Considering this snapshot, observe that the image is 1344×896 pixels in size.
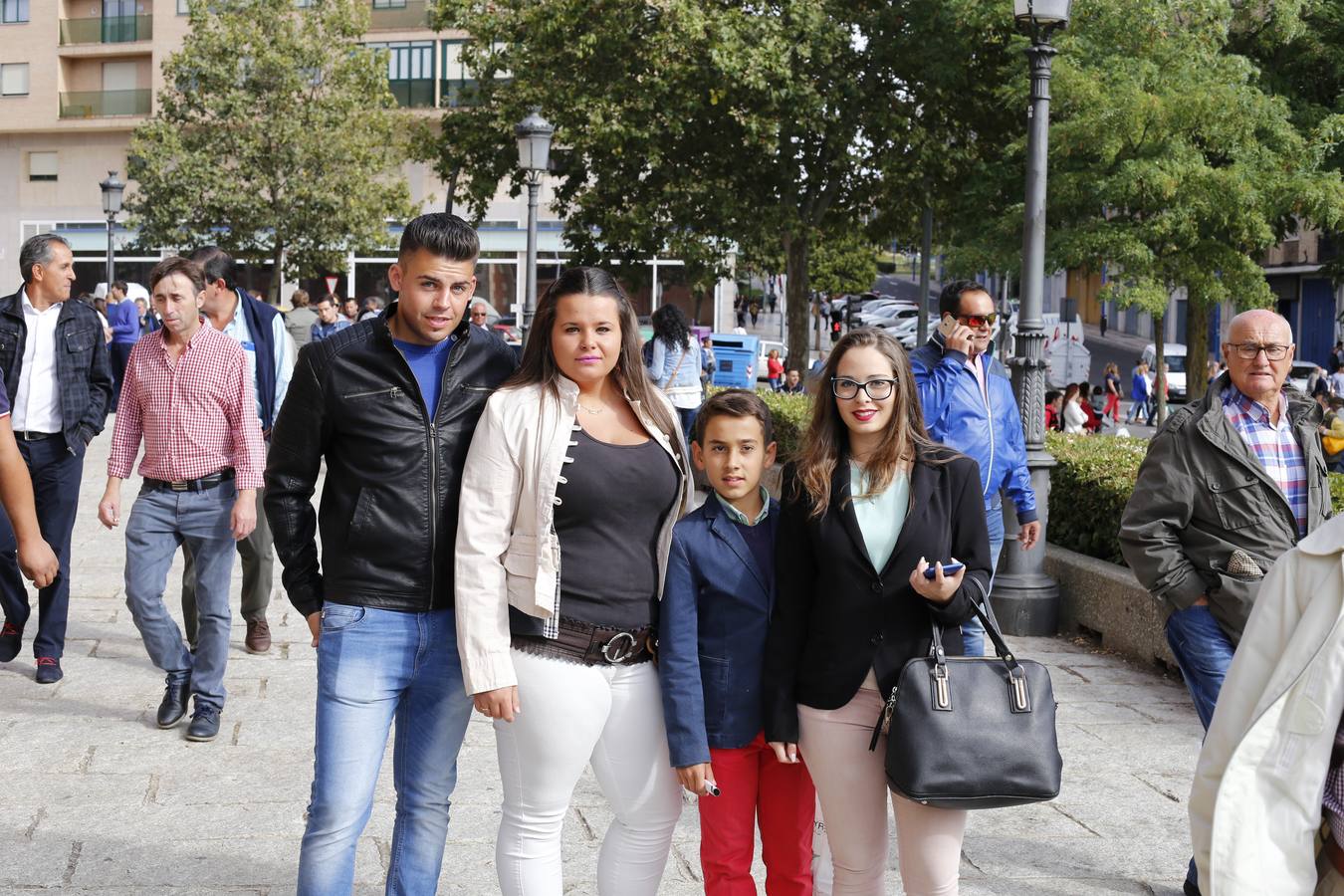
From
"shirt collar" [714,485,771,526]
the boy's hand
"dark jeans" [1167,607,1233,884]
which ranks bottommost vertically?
the boy's hand

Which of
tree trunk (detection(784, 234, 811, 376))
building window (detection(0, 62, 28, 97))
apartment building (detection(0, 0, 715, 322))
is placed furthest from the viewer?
building window (detection(0, 62, 28, 97))

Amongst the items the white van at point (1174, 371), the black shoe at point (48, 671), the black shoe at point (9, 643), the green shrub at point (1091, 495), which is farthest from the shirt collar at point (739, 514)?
the white van at point (1174, 371)

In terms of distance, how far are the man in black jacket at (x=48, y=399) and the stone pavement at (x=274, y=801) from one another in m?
0.33

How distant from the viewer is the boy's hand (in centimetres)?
329

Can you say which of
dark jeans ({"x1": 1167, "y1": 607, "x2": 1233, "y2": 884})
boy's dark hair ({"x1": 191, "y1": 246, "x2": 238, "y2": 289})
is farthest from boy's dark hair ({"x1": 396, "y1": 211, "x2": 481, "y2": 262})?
boy's dark hair ({"x1": 191, "y1": 246, "x2": 238, "y2": 289})

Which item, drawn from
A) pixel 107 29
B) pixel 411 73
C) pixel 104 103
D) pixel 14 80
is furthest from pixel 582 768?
pixel 14 80

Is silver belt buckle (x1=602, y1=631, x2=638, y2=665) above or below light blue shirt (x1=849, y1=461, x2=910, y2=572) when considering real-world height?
below

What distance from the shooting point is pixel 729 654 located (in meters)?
3.44

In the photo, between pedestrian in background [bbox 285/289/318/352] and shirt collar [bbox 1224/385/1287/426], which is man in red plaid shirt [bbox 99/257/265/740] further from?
pedestrian in background [bbox 285/289/318/352]

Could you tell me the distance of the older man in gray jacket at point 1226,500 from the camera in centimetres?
434

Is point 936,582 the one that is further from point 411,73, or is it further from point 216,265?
point 411,73

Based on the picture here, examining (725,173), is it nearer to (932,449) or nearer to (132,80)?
(932,449)

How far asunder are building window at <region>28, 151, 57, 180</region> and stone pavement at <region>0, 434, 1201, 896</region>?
4736 centimetres

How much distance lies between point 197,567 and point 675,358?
822cm
